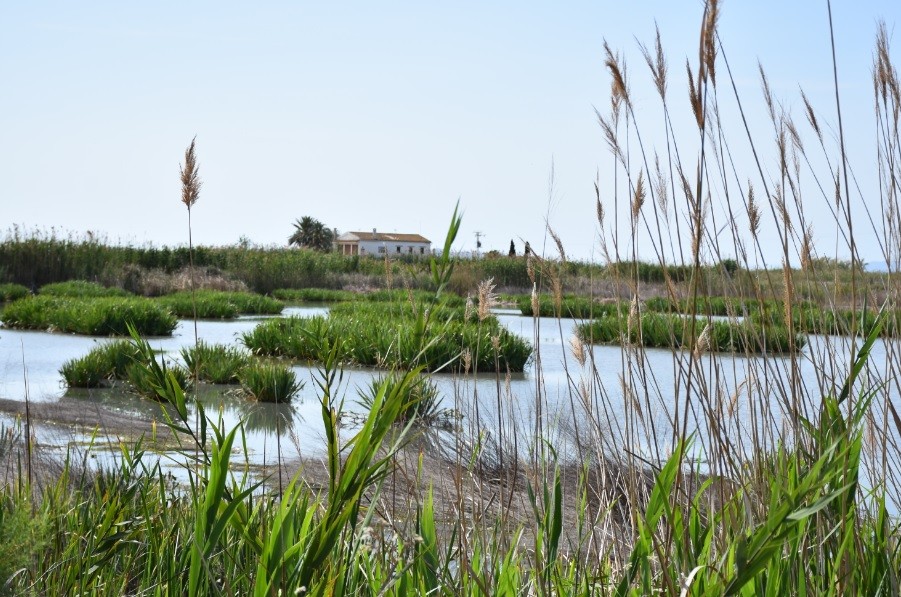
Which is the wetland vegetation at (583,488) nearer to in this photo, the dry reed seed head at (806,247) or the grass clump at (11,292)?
the dry reed seed head at (806,247)

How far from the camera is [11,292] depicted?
1991cm

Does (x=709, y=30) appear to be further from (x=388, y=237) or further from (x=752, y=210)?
(x=388, y=237)

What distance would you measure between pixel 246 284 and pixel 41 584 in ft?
82.7

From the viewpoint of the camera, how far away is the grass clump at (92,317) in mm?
13727

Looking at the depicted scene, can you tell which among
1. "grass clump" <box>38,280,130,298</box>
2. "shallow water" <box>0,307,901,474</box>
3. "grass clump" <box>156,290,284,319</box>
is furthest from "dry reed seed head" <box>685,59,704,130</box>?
"grass clump" <box>38,280,130,298</box>

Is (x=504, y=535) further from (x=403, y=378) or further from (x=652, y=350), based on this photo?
(x=652, y=350)

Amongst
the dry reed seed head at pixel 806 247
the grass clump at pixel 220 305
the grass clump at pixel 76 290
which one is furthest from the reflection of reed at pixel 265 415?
the grass clump at pixel 76 290

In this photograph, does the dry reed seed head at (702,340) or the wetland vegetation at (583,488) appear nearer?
the wetland vegetation at (583,488)

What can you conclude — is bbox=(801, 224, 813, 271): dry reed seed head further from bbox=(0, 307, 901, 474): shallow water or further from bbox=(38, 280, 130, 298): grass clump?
bbox=(38, 280, 130, 298): grass clump

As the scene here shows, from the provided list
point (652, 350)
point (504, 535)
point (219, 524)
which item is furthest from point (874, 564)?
point (652, 350)

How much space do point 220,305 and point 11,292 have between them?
4716mm

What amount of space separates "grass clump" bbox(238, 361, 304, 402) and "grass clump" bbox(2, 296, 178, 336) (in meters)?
5.31

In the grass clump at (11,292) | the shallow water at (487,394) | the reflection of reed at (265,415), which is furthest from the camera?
the grass clump at (11,292)

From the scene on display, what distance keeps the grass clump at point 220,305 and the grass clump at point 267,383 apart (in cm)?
912
